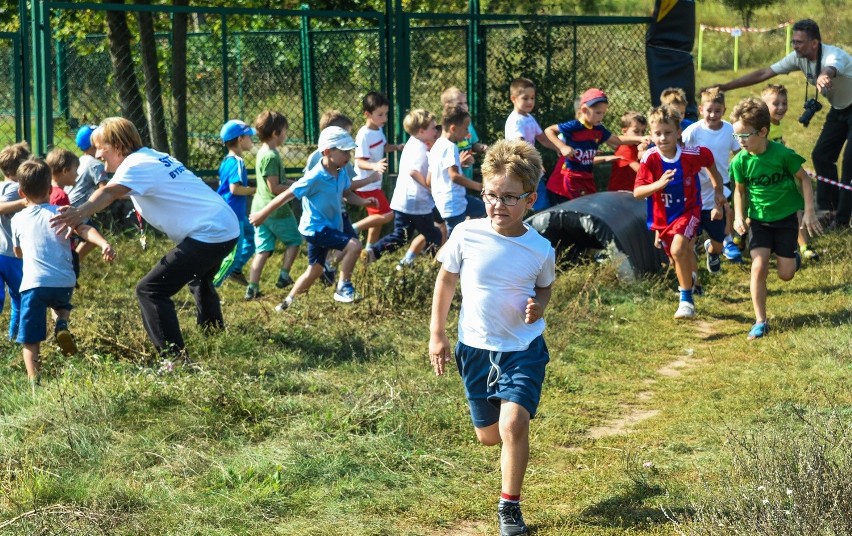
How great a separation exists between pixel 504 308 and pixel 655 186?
386cm

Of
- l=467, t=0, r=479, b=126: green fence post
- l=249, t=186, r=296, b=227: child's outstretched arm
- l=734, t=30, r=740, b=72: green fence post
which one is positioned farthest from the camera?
l=734, t=30, r=740, b=72: green fence post

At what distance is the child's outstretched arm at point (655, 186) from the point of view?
820cm

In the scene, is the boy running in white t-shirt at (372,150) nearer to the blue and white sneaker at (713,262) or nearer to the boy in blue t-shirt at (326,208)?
the boy in blue t-shirt at (326,208)

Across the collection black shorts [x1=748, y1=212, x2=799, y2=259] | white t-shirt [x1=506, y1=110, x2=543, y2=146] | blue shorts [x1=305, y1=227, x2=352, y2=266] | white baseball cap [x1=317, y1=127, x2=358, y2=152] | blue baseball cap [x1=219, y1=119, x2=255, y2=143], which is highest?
white baseball cap [x1=317, y1=127, x2=358, y2=152]

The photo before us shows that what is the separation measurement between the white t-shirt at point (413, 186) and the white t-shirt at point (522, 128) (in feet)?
4.14

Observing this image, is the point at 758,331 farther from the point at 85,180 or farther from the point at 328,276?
the point at 85,180

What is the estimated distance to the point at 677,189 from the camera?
8555mm

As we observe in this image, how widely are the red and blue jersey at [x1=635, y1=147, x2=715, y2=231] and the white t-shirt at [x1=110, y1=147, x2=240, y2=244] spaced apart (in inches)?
131

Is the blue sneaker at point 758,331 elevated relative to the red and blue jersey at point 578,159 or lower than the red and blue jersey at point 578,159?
lower

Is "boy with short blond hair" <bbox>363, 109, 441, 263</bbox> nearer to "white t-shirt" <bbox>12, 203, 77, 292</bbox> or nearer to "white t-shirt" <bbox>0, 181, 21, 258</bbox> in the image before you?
"white t-shirt" <bbox>0, 181, 21, 258</bbox>

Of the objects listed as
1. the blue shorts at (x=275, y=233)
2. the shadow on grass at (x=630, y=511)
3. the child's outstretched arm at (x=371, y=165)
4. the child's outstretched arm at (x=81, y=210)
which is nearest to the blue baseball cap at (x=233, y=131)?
the blue shorts at (x=275, y=233)

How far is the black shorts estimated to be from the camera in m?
8.02

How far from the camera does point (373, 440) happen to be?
18.2 feet

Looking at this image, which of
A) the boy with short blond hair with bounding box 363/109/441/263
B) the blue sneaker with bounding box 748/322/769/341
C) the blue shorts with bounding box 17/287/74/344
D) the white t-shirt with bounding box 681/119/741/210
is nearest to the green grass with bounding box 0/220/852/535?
the blue sneaker with bounding box 748/322/769/341
